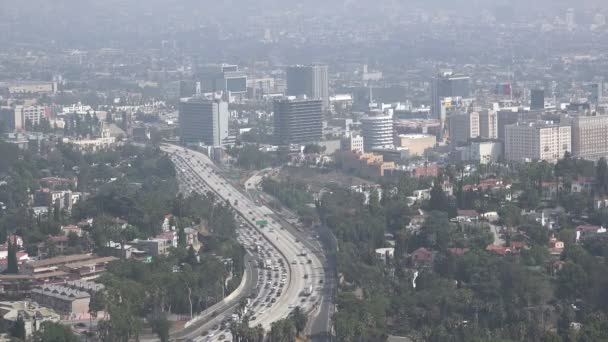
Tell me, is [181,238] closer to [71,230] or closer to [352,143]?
[71,230]

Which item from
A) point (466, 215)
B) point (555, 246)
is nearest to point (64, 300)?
point (555, 246)

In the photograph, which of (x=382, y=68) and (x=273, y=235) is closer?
(x=273, y=235)

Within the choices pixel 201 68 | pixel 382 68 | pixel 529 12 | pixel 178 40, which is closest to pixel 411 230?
pixel 201 68

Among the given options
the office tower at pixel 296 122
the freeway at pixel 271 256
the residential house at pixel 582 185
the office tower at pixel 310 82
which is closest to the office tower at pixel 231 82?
the office tower at pixel 310 82

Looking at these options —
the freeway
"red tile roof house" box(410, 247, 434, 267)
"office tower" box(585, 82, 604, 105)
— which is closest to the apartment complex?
the freeway

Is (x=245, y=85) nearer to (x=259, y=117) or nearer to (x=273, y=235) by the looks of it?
(x=259, y=117)

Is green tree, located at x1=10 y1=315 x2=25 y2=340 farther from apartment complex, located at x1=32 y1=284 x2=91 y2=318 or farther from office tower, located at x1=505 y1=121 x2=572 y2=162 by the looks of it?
office tower, located at x1=505 y1=121 x2=572 y2=162
